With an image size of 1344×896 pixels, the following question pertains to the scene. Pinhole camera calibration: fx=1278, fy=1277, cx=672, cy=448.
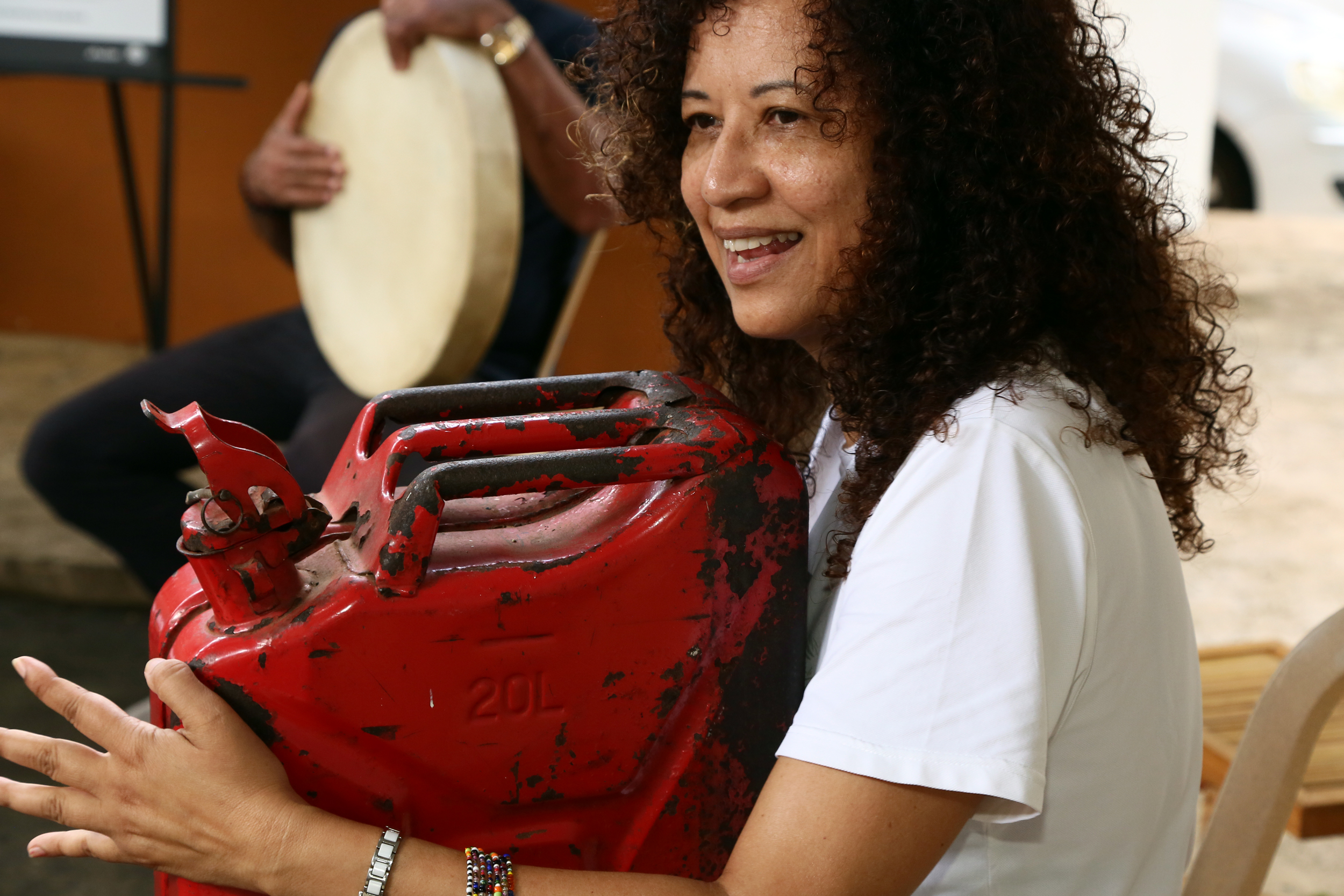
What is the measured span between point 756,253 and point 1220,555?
9.91 ft

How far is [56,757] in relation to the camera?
949mm

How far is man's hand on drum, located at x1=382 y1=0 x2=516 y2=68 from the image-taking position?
78.7 inches

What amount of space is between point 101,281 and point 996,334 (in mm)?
4422

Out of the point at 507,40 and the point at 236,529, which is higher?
the point at 507,40

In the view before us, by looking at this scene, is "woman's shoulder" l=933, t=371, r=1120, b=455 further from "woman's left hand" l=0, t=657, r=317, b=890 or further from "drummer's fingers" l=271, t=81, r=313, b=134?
"drummer's fingers" l=271, t=81, r=313, b=134

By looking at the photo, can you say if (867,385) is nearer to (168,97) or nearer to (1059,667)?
(1059,667)

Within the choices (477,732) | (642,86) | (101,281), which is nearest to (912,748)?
(477,732)

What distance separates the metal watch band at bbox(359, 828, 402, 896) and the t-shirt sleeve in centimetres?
29

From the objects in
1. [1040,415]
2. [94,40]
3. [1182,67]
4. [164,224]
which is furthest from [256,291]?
[1040,415]

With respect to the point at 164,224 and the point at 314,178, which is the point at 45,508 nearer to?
the point at 164,224

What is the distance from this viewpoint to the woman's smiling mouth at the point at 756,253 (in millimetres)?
1130

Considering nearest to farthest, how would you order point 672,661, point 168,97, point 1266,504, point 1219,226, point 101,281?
point 672,661 < point 168,97 < point 1266,504 < point 101,281 < point 1219,226

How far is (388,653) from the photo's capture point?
0.92m

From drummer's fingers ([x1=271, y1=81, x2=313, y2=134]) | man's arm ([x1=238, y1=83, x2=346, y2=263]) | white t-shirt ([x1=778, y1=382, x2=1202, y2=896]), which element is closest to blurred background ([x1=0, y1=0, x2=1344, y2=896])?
man's arm ([x1=238, y1=83, x2=346, y2=263])
